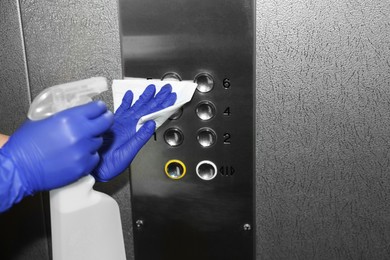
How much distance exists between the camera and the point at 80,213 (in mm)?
966

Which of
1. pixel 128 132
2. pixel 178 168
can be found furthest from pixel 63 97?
pixel 178 168

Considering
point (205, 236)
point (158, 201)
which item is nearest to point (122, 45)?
point (158, 201)

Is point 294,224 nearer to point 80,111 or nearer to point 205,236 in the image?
point 205,236

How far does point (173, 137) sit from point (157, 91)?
105 mm

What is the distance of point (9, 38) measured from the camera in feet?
3.65

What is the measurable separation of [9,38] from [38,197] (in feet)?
1.15

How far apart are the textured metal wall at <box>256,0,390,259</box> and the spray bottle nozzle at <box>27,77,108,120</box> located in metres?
0.32

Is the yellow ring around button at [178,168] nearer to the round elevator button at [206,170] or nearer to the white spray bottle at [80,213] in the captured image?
the round elevator button at [206,170]

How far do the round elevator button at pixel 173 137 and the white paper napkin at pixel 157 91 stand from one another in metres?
0.03

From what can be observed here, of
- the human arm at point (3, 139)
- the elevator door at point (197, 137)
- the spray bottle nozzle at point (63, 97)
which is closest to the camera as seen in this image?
the spray bottle nozzle at point (63, 97)

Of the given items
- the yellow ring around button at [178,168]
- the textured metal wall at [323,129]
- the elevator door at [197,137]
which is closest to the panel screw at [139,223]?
the elevator door at [197,137]

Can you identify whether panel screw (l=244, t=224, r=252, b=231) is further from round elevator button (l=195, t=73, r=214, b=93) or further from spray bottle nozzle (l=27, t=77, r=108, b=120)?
spray bottle nozzle (l=27, t=77, r=108, b=120)

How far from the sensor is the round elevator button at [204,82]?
1.04 meters

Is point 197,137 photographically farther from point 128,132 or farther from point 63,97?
point 63,97
